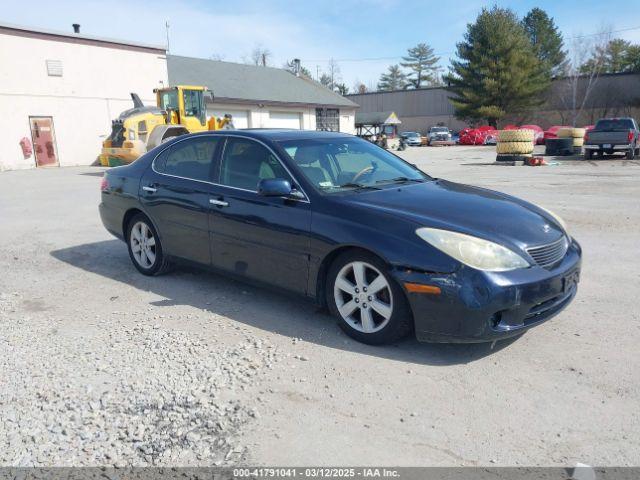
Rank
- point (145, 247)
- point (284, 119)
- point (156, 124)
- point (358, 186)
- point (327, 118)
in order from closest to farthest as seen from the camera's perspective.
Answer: point (358, 186) → point (145, 247) → point (156, 124) → point (284, 119) → point (327, 118)

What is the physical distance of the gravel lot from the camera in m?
2.72

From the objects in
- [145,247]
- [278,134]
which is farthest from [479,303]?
[145,247]

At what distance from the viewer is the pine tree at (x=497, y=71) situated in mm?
51938

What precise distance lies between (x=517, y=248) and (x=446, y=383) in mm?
1037

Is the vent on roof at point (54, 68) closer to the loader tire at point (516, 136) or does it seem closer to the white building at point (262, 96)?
the white building at point (262, 96)

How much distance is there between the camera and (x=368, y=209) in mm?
3881

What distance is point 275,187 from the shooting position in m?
4.15

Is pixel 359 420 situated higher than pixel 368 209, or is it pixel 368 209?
pixel 368 209

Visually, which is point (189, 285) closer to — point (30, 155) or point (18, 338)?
point (18, 338)

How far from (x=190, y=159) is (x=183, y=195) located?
395 millimetres

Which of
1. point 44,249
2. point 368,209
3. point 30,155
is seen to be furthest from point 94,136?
point 368,209

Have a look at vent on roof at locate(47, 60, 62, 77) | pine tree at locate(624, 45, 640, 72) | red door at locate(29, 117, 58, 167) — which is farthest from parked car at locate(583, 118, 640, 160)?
pine tree at locate(624, 45, 640, 72)

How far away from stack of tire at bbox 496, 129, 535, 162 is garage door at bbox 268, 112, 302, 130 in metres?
18.1

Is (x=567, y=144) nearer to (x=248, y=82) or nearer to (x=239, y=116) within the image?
(x=239, y=116)
